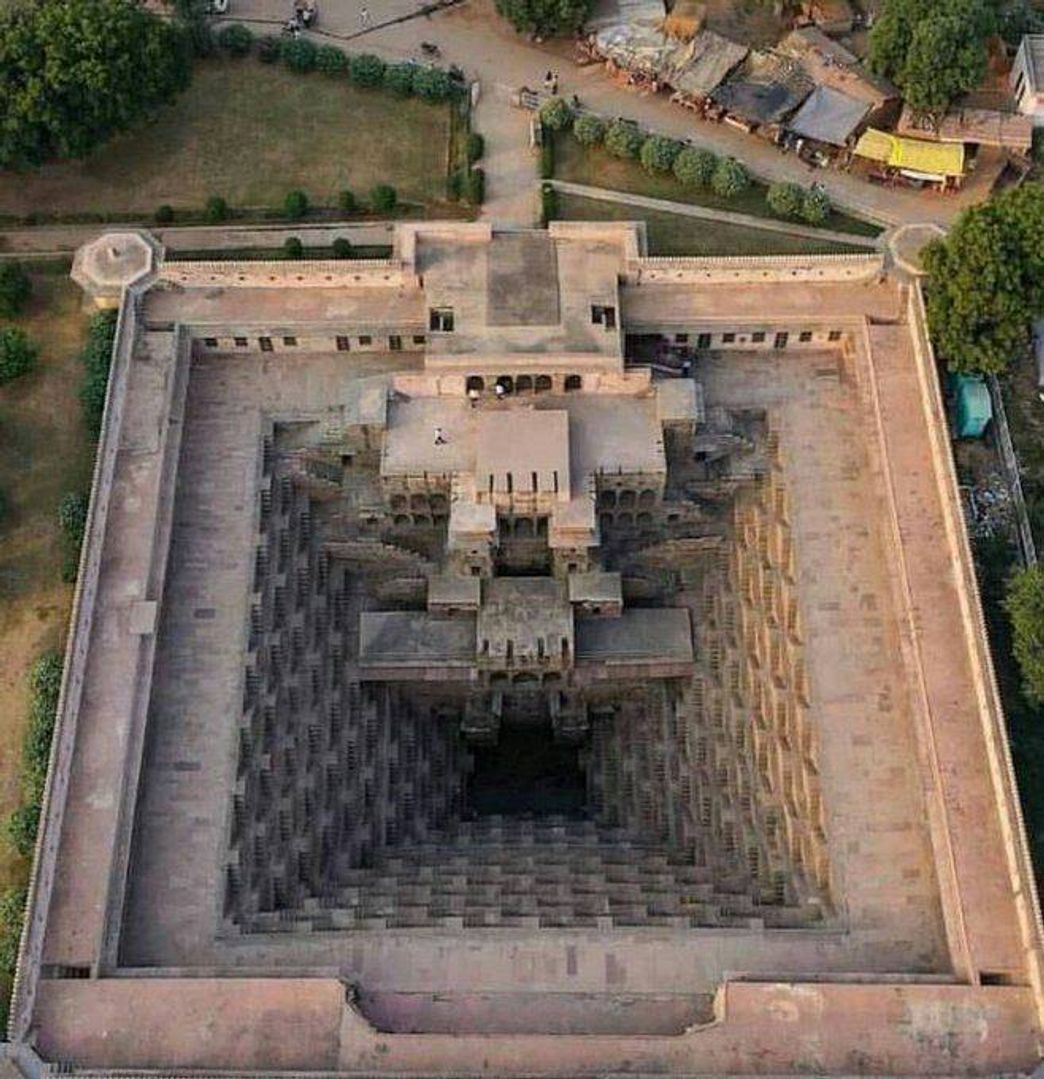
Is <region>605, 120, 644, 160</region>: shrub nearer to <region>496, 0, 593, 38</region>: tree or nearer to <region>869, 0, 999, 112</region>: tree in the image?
<region>496, 0, 593, 38</region>: tree

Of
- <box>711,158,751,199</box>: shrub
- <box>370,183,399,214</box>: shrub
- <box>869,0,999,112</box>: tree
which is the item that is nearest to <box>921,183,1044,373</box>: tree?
<box>869,0,999,112</box>: tree

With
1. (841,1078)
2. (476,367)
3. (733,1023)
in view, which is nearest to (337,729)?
(476,367)

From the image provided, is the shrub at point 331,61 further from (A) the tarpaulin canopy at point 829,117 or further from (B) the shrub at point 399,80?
(A) the tarpaulin canopy at point 829,117

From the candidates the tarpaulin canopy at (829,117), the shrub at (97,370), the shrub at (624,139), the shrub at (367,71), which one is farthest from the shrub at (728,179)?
the shrub at (97,370)

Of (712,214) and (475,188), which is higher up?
(475,188)

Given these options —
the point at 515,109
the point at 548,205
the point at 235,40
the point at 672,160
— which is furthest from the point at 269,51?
the point at 672,160

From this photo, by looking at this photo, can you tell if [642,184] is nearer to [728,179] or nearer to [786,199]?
[728,179]
